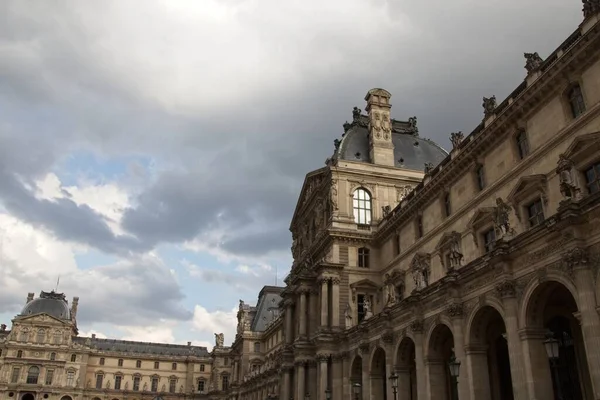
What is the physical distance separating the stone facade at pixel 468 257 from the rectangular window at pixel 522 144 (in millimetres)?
103

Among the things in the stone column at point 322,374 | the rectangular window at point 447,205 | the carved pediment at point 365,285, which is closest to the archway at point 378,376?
the stone column at point 322,374

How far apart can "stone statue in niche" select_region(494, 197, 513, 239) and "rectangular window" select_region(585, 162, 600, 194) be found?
3.44 metres

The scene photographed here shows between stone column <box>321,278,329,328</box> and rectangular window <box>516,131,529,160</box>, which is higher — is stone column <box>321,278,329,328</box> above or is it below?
below

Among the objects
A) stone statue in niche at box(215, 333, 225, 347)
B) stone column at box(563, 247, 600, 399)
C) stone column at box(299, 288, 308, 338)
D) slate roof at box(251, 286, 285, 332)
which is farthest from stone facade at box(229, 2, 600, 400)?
stone statue in niche at box(215, 333, 225, 347)

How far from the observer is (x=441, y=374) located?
1107 inches

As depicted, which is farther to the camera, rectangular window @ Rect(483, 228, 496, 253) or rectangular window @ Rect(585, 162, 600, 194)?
rectangular window @ Rect(483, 228, 496, 253)

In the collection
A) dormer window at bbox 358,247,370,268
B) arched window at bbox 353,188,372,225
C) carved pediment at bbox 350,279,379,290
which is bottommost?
carved pediment at bbox 350,279,379,290

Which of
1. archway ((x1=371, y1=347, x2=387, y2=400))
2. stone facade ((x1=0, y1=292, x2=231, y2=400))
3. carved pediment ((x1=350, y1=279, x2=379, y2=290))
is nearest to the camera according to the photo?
archway ((x1=371, y1=347, x2=387, y2=400))

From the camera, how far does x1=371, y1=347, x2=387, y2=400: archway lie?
34969 mm

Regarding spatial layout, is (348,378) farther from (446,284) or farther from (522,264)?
(522,264)

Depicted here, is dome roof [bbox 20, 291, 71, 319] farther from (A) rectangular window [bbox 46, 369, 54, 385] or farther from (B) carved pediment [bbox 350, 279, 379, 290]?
(B) carved pediment [bbox 350, 279, 379, 290]

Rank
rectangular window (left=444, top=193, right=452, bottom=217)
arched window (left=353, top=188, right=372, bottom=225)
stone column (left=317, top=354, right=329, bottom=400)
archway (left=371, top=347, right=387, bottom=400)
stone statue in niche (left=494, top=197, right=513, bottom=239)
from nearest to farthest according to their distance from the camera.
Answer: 1. stone statue in niche (left=494, top=197, right=513, bottom=239)
2. rectangular window (left=444, top=193, right=452, bottom=217)
3. archway (left=371, top=347, right=387, bottom=400)
4. stone column (left=317, top=354, right=329, bottom=400)
5. arched window (left=353, top=188, right=372, bottom=225)

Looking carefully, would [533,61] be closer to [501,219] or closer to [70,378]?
[501,219]

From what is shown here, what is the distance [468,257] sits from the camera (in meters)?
31.5
